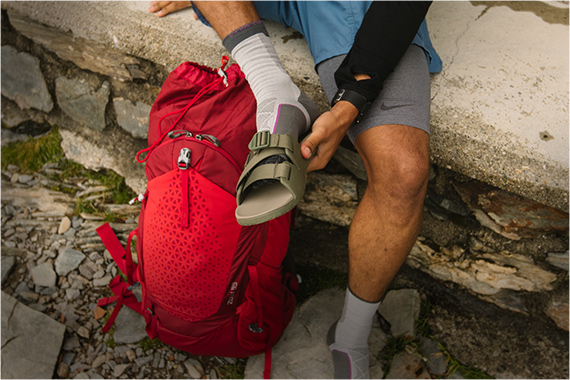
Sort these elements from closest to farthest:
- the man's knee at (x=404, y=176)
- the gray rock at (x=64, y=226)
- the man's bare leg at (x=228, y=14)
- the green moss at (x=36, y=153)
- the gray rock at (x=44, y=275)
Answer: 1. the man's knee at (x=404, y=176)
2. the man's bare leg at (x=228, y=14)
3. the gray rock at (x=44, y=275)
4. the gray rock at (x=64, y=226)
5. the green moss at (x=36, y=153)

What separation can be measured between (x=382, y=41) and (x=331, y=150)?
0.38 m

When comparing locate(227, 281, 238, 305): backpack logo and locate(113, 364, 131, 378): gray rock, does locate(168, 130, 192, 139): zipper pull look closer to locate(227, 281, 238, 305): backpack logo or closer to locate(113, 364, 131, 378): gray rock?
locate(227, 281, 238, 305): backpack logo

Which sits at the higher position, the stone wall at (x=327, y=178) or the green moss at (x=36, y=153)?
the stone wall at (x=327, y=178)

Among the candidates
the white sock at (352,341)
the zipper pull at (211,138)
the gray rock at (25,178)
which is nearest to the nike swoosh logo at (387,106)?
the zipper pull at (211,138)

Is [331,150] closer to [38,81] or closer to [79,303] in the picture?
[79,303]

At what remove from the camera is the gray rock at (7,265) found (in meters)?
2.03

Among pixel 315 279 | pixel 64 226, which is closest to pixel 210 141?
pixel 315 279

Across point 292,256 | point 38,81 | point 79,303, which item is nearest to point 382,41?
point 292,256

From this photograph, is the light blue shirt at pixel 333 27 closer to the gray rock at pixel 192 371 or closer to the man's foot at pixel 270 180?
the man's foot at pixel 270 180

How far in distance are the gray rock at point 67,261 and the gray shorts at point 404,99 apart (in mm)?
1396

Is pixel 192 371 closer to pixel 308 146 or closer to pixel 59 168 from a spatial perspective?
pixel 308 146

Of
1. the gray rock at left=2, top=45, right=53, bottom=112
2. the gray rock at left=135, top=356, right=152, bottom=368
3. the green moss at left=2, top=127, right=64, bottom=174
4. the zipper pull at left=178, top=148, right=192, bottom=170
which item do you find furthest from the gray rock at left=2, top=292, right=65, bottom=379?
the gray rock at left=2, top=45, right=53, bottom=112

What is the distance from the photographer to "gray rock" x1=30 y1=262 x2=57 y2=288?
6.66ft

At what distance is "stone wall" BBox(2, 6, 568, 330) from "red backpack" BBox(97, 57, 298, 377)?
1.36 feet
